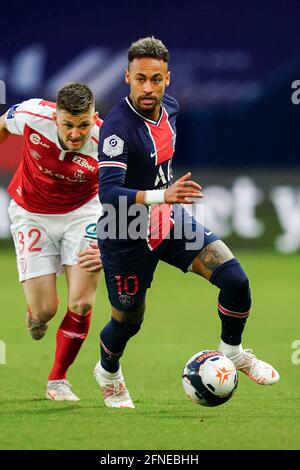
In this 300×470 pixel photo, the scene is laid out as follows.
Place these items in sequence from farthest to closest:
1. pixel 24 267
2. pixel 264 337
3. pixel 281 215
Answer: pixel 281 215
pixel 264 337
pixel 24 267

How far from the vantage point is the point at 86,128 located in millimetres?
7254

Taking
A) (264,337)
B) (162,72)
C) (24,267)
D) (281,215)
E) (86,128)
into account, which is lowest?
(281,215)

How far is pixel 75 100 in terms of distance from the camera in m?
7.11

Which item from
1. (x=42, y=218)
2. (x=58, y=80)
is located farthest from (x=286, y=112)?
(x=42, y=218)

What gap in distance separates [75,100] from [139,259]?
1090 mm

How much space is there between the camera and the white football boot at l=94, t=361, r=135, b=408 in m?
7.12

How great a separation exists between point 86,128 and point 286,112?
1113 cm

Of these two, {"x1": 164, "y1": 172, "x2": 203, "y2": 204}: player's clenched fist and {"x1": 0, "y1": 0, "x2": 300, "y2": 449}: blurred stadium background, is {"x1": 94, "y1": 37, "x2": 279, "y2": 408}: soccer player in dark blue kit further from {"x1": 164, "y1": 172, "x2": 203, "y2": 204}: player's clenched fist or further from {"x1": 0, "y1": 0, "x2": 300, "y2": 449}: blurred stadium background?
{"x1": 0, "y1": 0, "x2": 300, "y2": 449}: blurred stadium background

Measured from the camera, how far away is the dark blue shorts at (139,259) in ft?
22.9

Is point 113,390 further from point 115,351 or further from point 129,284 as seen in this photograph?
point 129,284
